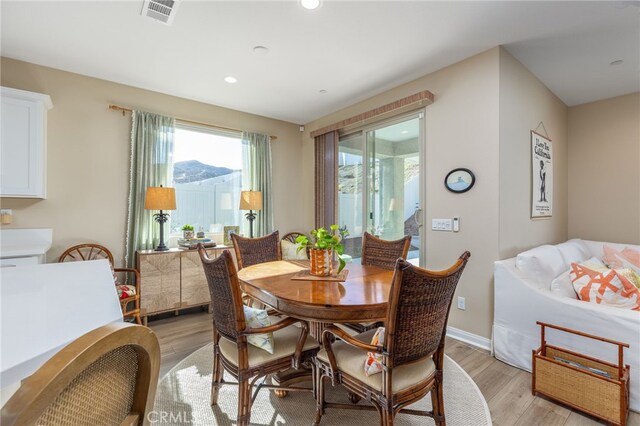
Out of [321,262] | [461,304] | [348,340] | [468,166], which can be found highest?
[468,166]

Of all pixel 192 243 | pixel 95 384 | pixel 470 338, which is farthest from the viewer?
pixel 192 243

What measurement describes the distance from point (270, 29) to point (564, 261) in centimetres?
350

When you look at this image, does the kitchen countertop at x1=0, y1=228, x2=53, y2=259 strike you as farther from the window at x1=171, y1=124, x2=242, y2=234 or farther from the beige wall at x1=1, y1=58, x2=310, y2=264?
the window at x1=171, y1=124, x2=242, y2=234

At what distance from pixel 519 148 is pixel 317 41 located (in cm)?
219

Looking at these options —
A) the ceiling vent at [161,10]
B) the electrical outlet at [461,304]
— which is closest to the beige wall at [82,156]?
the ceiling vent at [161,10]

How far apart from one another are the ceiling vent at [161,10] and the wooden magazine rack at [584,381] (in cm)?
354

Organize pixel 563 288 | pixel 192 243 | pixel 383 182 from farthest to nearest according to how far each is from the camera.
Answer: pixel 383 182 → pixel 192 243 → pixel 563 288

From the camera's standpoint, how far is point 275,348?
165 centimetres

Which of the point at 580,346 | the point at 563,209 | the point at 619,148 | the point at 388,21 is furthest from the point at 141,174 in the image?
the point at 619,148

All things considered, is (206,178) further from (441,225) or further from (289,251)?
(441,225)

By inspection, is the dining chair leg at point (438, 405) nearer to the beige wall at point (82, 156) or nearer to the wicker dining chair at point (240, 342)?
the wicker dining chair at point (240, 342)

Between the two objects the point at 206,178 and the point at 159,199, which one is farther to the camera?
the point at 206,178

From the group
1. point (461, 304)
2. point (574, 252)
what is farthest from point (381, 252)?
point (574, 252)

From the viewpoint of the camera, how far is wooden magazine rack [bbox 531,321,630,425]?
1650mm
